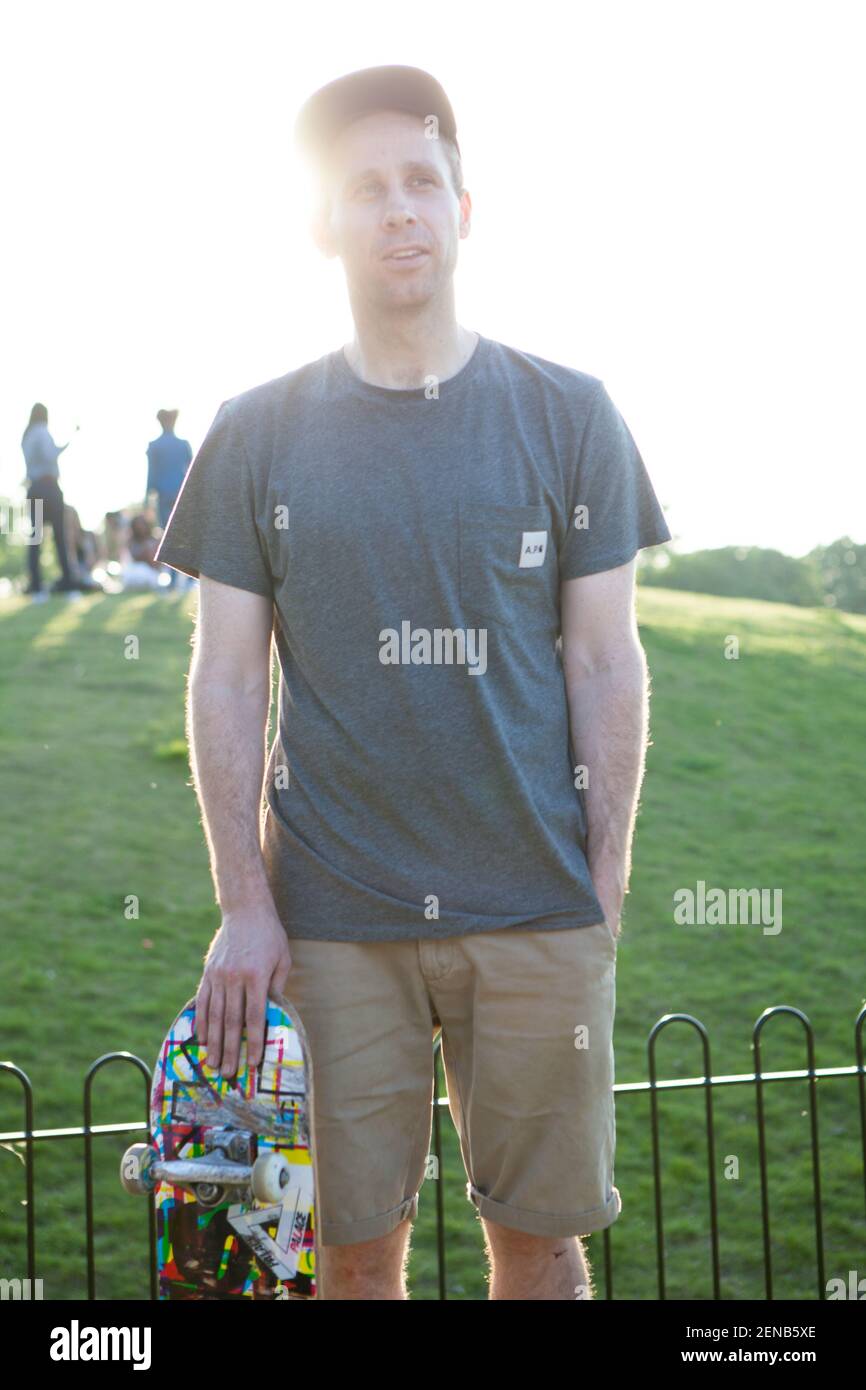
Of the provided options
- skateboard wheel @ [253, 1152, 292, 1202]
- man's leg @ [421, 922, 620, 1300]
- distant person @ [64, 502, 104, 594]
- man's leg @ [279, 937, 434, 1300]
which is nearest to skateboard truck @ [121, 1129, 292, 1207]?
skateboard wheel @ [253, 1152, 292, 1202]

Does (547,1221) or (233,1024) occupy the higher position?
(233,1024)

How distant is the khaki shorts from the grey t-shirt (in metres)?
0.07

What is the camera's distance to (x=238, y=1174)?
2557 mm

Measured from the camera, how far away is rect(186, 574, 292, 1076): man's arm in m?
2.60

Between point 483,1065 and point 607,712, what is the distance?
75cm

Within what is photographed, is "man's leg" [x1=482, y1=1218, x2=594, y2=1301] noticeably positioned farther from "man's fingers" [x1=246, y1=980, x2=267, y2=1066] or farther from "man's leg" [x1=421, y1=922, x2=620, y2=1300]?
"man's fingers" [x1=246, y1=980, x2=267, y2=1066]

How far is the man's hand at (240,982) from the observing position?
8.47 feet

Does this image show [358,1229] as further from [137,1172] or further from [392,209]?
[392,209]

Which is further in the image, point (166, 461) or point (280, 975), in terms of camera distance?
point (166, 461)

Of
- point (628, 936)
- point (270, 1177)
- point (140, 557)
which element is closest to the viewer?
point (270, 1177)

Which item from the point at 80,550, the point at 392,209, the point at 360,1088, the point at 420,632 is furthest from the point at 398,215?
the point at 80,550

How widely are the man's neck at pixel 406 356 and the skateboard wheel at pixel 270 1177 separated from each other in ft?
5.01

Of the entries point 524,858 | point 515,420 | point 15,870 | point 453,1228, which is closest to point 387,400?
point 515,420
